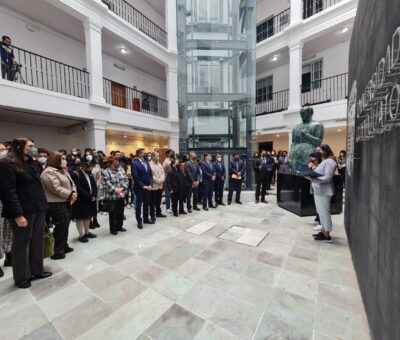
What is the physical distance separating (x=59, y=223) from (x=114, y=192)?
1.03m

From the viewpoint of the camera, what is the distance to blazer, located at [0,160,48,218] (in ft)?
7.26

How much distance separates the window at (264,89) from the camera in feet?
47.5

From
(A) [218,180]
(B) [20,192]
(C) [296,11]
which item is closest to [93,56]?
(A) [218,180]

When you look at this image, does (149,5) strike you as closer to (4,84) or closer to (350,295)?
(4,84)

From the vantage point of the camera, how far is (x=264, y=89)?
1484 cm

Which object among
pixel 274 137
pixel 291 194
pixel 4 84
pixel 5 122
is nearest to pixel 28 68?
pixel 5 122

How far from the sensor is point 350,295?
2271 mm

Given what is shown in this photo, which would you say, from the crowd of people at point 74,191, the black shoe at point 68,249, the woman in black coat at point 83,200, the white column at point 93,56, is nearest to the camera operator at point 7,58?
the white column at point 93,56

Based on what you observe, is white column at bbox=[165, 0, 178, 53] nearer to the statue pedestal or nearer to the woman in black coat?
the statue pedestal

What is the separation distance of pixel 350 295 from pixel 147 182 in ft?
12.4

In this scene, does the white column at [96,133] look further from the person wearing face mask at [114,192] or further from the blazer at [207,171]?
the person wearing face mask at [114,192]

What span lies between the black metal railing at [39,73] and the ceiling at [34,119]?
1.09 metres

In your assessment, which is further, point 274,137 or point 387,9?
point 274,137

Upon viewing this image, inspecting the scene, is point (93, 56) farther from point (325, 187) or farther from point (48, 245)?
point (325, 187)
